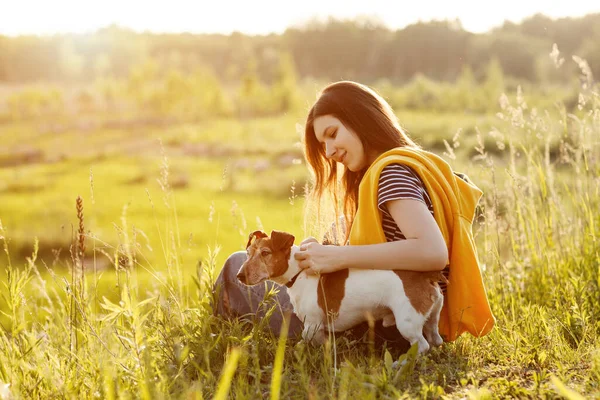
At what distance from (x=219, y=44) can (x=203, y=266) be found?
82.3 metres

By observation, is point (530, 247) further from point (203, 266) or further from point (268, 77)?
point (268, 77)

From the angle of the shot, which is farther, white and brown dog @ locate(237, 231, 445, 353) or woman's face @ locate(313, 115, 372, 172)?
woman's face @ locate(313, 115, 372, 172)

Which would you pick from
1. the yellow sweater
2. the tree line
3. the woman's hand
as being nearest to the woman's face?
the yellow sweater

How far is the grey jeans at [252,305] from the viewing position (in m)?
2.90

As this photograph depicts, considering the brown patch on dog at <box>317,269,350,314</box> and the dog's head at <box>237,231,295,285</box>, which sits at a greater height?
the dog's head at <box>237,231,295,285</box>

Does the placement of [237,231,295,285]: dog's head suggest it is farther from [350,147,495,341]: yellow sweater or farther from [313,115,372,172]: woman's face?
[313,115,372,172]: woman's face

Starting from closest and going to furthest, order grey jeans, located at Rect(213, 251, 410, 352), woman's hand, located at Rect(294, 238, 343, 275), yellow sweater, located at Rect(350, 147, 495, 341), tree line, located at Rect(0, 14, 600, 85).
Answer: woman's hand, located at Rect(294, 238, 343, 275), yellow sweater, located at Rect(350, 147, 495, 341), grey jeans, located at Rect(213, 251, 410, 352), tree line, located at Rect(0, 14, 600, 85)

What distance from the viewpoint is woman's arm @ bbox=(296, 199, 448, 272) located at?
252 cm

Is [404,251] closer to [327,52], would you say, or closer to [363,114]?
[363,114]

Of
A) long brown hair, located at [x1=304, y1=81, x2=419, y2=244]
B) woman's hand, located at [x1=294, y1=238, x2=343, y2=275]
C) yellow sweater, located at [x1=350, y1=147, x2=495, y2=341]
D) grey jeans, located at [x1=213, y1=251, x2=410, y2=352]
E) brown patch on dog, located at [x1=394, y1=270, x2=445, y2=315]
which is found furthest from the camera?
long brown hair, located at [x1=304, y1=81, x2=419, y2=244]

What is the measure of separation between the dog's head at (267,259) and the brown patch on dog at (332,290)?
20cm

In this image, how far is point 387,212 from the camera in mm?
2775

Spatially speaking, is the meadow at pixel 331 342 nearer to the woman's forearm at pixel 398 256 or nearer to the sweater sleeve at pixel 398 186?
the woman's forearm at pixel 398 256

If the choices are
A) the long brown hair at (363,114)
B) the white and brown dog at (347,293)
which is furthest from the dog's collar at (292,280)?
the long brown hair at (363,114)
